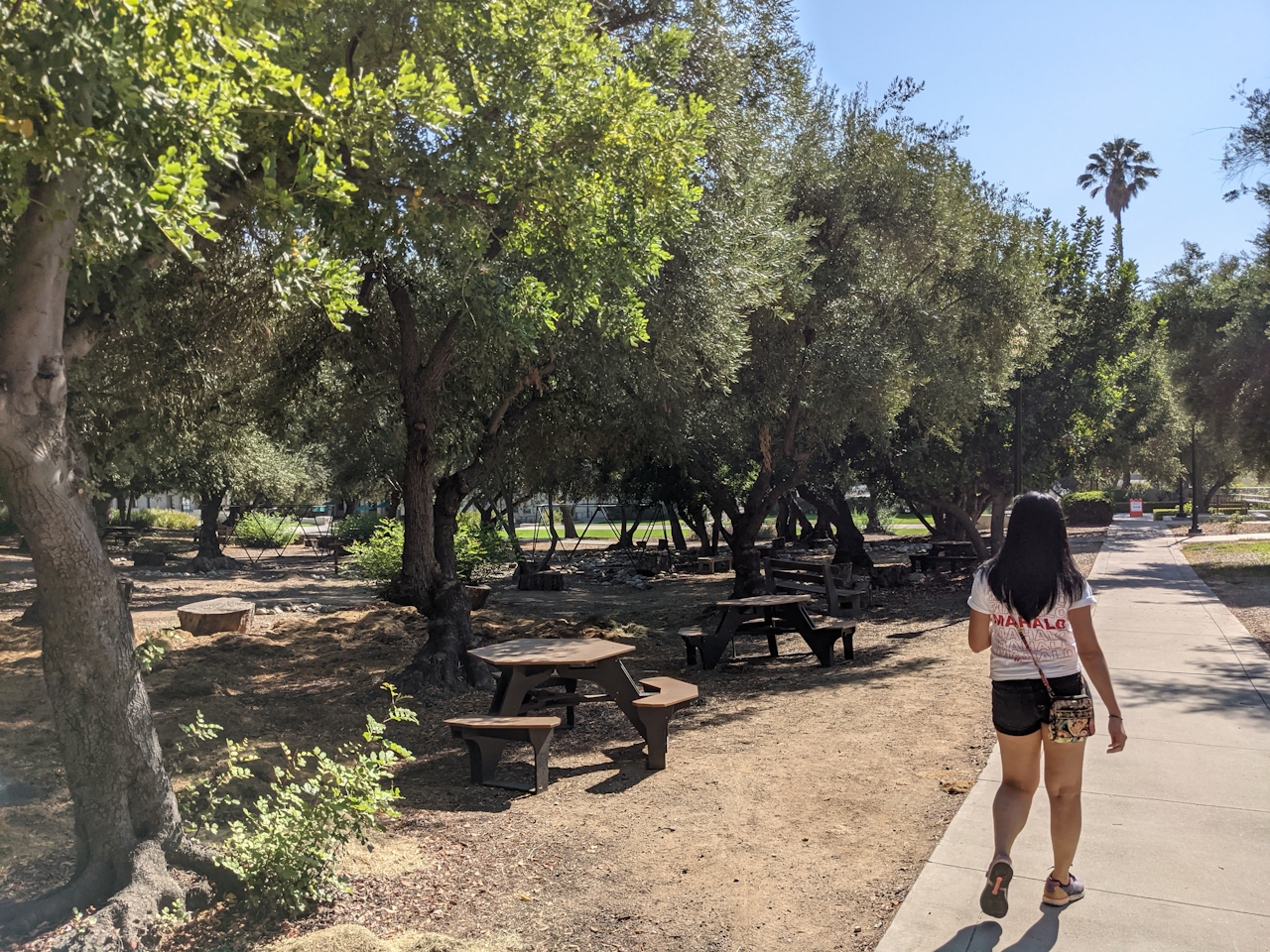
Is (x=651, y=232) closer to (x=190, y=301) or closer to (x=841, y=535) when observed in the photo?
(x=190, y=301)

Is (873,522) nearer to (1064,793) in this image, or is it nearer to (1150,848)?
(1150,848)

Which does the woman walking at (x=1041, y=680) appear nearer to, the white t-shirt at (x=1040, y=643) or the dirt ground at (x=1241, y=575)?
the white t-shirt at (x=1040, y=643)

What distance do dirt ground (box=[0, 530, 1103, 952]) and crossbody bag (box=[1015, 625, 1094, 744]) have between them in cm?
111

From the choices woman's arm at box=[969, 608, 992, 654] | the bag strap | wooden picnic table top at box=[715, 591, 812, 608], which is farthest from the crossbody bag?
wooden picnic table top at box=[715, 591, 812, 608]

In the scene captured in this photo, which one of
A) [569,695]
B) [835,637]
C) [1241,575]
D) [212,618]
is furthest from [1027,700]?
[1241,575]

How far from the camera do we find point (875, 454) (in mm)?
18578

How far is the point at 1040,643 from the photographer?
12.7ft

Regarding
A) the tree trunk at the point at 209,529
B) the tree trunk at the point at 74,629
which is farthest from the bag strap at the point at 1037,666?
the tree trunk at the point at 209,529

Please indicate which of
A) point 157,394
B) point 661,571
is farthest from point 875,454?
point 157,394

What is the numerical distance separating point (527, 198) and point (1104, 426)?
1816cm

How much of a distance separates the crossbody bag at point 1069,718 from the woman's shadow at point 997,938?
719 mm

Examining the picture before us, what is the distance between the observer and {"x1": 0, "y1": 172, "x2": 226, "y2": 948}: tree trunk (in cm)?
396

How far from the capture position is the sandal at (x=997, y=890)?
3830mm

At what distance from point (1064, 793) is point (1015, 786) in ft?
0.60
